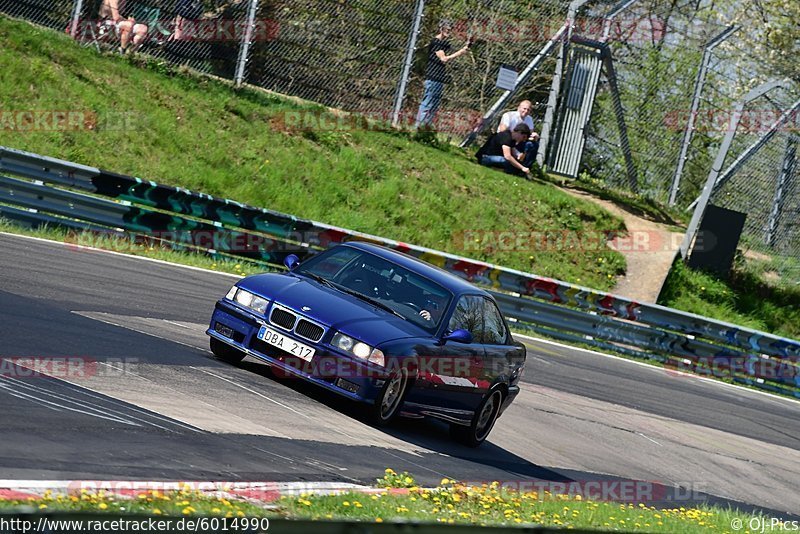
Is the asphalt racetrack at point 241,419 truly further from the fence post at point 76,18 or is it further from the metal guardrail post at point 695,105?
the metal guardrail post at point 695,105

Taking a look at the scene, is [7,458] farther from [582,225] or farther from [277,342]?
[582,225]

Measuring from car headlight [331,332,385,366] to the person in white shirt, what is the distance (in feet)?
49.5

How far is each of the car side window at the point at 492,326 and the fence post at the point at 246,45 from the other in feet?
41.5

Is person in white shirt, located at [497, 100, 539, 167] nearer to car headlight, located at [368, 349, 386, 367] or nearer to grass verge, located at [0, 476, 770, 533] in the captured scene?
grass verge, located at [0, 476, 770, 533]

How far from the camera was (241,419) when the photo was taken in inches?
333

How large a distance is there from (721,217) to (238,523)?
22.3 metres

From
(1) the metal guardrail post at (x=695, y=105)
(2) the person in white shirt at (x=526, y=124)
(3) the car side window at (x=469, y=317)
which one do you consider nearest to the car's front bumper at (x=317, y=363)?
(3) the car side window at (x=469, y=317)

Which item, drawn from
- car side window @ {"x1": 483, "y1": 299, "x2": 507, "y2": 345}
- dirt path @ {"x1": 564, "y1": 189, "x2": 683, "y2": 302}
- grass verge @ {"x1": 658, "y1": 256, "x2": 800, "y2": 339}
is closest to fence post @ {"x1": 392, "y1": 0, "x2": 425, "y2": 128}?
dirt path @ {"x1": 564, "y1": 189, "x2": 683, "y2": 302}

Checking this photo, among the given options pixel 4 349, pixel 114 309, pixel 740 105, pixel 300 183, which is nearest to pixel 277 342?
pixel 4 349

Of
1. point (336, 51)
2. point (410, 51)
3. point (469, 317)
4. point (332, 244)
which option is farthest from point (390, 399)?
point (410, 51)

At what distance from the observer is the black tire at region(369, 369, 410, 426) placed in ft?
31.4

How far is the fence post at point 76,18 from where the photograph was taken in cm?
2133

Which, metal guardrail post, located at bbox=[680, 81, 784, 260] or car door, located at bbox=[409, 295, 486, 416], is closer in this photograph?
car door, located at bbox=[409, 295, 486, 416]

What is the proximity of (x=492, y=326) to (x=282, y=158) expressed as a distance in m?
11.9
